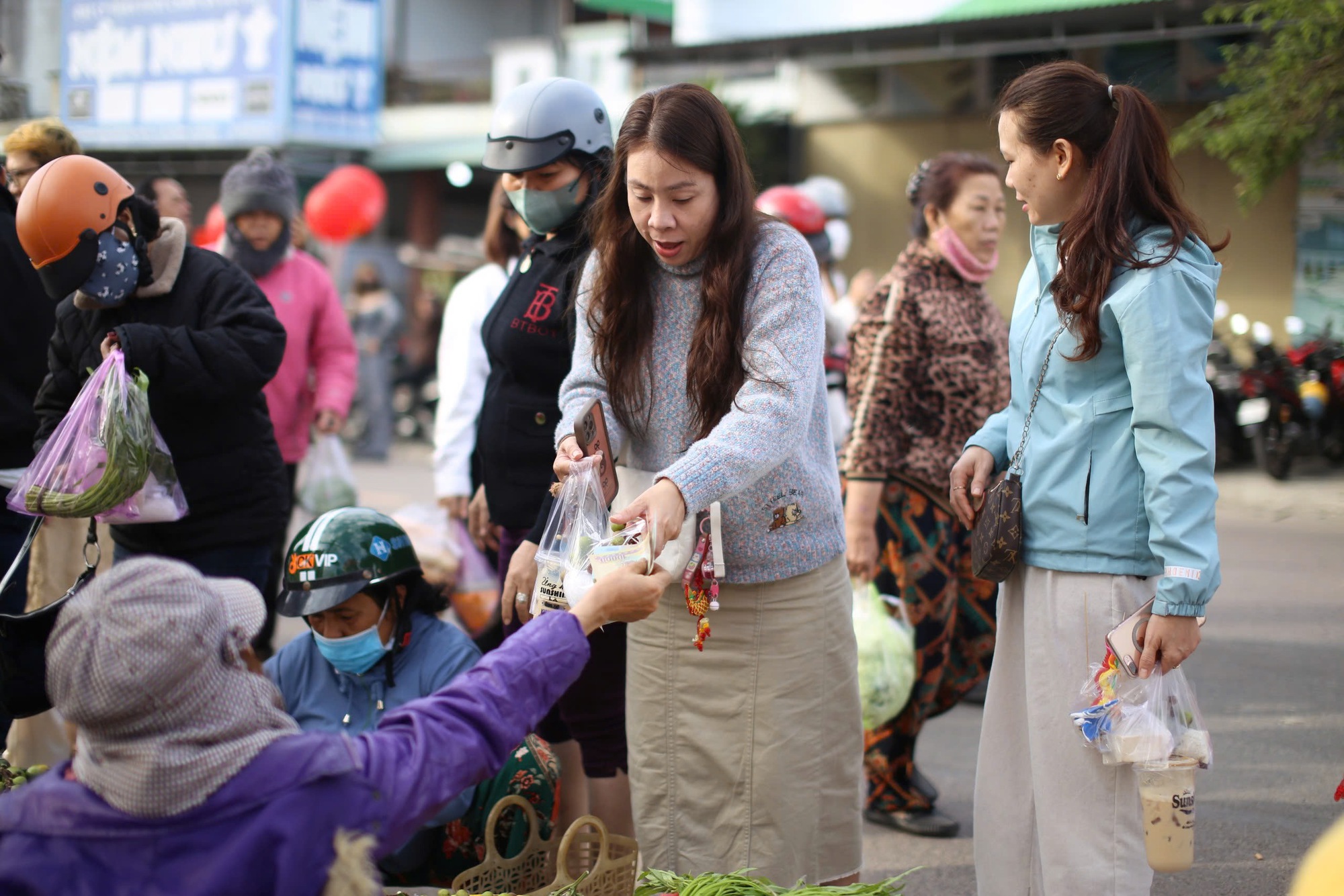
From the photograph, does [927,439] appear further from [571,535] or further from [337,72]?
[337,72]

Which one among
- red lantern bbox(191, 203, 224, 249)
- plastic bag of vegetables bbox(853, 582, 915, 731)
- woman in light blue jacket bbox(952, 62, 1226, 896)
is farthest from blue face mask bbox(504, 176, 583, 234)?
red lantern bbox(191, 203, 224, 249)

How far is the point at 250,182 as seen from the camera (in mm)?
5426

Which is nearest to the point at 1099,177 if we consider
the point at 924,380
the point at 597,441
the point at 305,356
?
the point at 597,441

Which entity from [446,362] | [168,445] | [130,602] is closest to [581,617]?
[130,602]

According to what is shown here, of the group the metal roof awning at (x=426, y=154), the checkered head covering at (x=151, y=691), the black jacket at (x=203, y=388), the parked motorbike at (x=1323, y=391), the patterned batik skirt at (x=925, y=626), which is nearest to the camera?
the checkered head covering at (x=151, y=691)

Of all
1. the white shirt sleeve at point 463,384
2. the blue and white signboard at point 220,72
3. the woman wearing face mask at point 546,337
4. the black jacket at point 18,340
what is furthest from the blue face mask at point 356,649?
the blue and white signboard at point 220,72

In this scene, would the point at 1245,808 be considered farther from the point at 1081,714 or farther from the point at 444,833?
the point at 444,833

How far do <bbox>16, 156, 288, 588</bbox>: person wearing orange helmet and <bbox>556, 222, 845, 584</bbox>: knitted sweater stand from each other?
1141 mm

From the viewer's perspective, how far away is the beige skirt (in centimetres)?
280

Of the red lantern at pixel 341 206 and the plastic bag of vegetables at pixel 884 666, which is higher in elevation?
the red lantern at pixel 341 206

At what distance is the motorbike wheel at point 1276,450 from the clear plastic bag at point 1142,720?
954 centimetres

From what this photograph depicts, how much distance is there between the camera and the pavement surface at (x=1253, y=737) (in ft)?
12.3

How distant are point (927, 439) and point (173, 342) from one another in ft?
7.43

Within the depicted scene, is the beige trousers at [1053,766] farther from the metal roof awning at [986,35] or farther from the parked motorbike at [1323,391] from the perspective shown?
the metal roof awning at [986,35]
